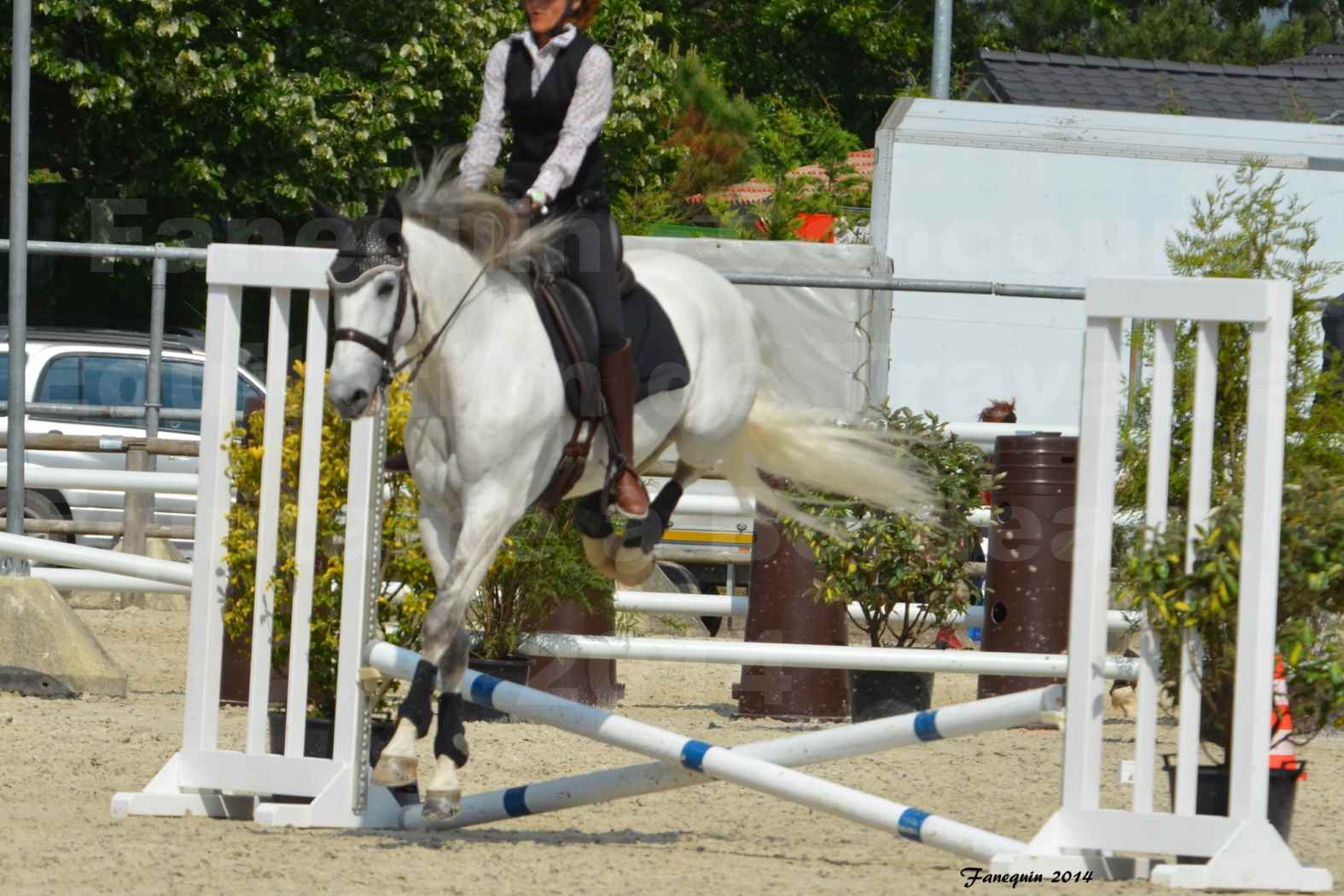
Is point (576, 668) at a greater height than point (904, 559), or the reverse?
point (904, 559)

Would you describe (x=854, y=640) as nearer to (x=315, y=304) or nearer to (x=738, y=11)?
(x=315, y=304)

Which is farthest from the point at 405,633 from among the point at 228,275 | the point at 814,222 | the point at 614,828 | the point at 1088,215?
the point at 814,222

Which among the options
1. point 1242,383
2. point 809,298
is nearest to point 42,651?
point 1242,383

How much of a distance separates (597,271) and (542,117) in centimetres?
42

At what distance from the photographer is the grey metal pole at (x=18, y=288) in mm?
7395

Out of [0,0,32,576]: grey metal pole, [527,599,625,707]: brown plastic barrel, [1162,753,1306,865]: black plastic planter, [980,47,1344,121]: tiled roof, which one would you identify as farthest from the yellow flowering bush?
[980,47,1344,121]: tiled roof

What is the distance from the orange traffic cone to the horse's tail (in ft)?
4.21

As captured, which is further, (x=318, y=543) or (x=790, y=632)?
(x=790, y=632)

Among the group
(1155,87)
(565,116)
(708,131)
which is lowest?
(565,116)

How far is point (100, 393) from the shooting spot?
10.1 meters

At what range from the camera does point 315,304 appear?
4.59 m

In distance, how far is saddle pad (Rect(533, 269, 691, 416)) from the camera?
176 inches

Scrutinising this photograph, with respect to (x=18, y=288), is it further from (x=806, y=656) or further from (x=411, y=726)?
(x=411, y=726)

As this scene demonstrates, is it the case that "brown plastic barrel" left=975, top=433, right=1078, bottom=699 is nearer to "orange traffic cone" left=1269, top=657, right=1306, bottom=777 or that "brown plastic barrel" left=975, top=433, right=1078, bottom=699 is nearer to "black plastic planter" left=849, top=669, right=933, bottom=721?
"black plastic planter" left=849, top=669, right=933, bottom=721
